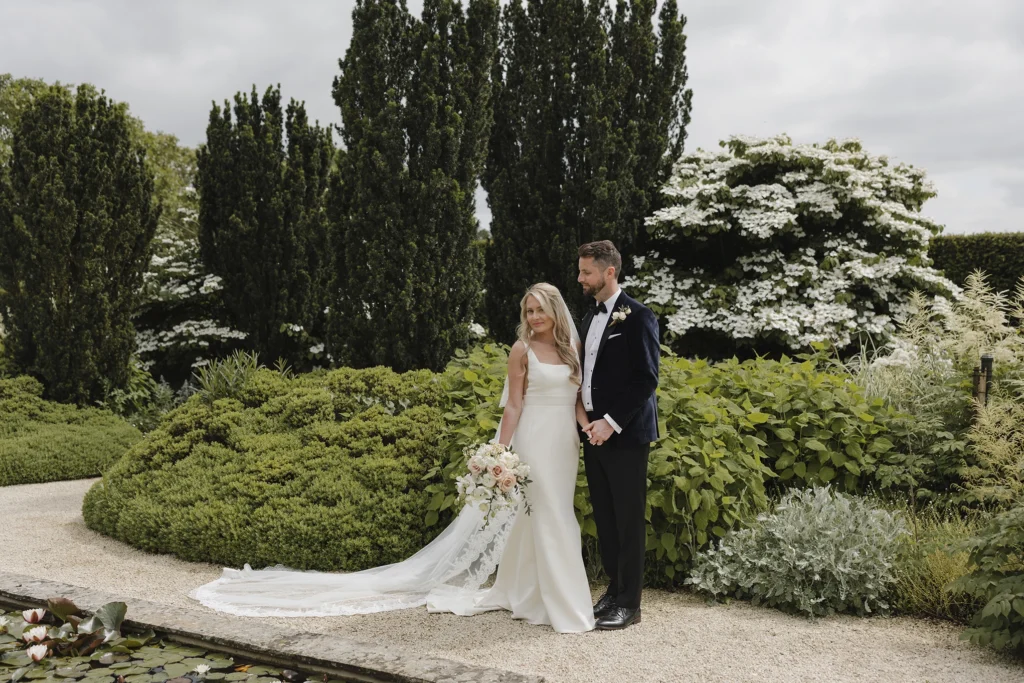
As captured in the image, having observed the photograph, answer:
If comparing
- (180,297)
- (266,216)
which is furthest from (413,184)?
(180,297)

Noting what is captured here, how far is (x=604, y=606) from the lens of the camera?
4.41 m

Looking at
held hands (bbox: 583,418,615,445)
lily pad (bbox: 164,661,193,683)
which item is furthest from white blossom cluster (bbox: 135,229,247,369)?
held hands (bbox: 583,418,615,445)

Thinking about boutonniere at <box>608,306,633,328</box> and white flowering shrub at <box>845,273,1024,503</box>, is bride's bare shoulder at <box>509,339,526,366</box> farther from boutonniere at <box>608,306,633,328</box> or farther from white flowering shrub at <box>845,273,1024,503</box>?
white flowering shrub at <box>845,273,1024,503</box>

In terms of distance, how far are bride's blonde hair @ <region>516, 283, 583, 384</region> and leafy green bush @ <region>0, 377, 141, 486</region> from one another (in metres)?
6.85

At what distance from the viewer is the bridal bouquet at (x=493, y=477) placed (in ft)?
13.2

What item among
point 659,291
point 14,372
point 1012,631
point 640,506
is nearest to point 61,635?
point 640,506

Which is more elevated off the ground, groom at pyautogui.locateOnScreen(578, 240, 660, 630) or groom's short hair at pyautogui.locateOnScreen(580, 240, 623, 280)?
groom's short hair at pyautogui.locateOnScreen(580, 240, 623, 280)

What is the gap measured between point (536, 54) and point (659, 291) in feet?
12.8

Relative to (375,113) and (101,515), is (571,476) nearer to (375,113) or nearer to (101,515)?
(101,515)

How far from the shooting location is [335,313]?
9.32 m

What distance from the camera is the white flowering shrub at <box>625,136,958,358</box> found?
36.5ft

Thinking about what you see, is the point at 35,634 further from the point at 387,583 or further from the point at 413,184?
the point at 413,184

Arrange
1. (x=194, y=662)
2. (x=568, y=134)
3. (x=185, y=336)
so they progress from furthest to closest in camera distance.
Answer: (x=185, y=336) → (x=568, y=134) → (x=194, y=662)

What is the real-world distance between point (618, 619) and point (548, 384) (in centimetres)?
125
